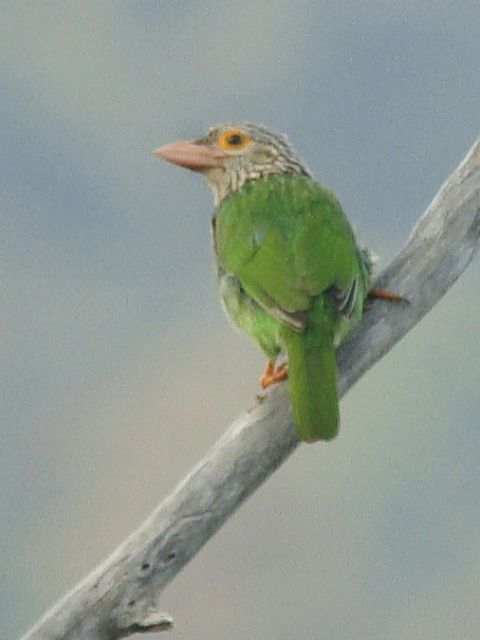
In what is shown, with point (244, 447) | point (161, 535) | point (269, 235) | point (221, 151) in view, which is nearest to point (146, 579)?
point (161, 535)

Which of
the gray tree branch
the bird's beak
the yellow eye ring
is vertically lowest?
the gray tree branch

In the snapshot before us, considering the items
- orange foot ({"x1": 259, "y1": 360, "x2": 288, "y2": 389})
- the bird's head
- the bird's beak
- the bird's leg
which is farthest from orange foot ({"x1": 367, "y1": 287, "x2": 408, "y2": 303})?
the bird's beak

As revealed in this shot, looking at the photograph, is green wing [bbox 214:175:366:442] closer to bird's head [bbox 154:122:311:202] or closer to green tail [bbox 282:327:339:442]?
green tail [bbox 282:327:339:442]

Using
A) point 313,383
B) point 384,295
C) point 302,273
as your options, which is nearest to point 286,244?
point 302,273

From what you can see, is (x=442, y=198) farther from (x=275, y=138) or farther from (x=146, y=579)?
(x=146, y=579)

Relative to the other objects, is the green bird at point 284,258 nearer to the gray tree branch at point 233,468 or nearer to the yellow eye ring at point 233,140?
the yellow eye ring at point 233,140

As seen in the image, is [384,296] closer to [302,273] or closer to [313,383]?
[302,273]
